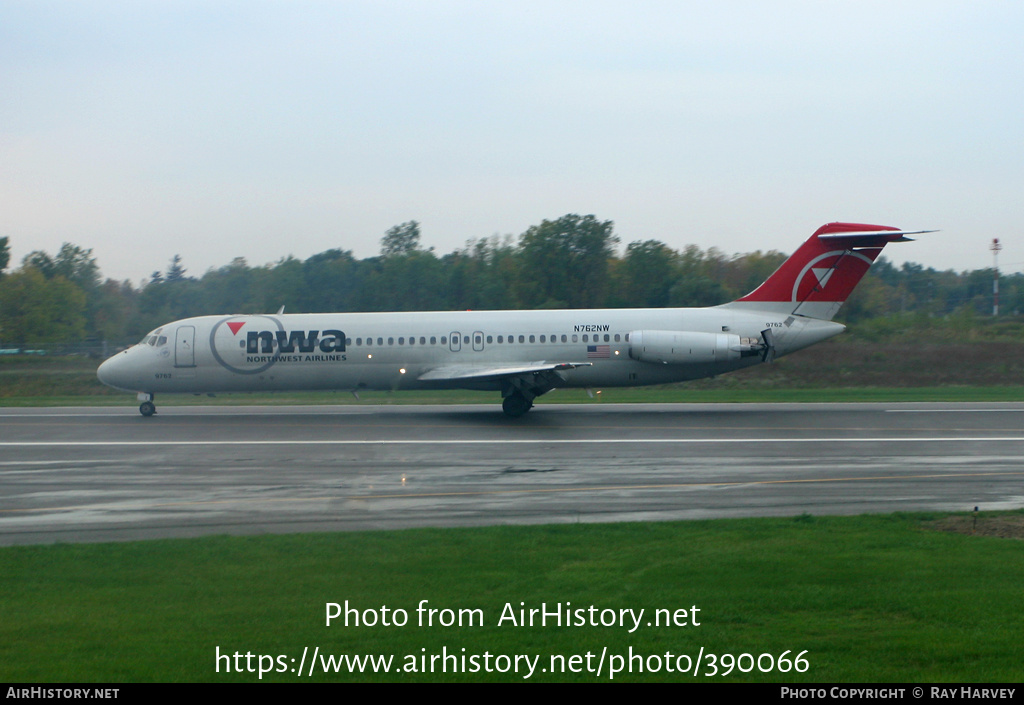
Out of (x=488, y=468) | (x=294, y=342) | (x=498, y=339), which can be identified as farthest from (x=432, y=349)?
(x=488, y=468)

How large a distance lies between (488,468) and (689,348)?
1101 cm

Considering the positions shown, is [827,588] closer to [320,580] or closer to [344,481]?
[320,580]

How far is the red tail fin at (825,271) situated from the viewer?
26.7m

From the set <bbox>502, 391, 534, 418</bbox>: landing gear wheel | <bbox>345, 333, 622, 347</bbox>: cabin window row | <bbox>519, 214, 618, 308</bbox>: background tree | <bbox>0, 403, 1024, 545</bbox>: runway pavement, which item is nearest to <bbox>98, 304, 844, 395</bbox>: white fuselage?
<bbox>345, 333, 622, 347</bbox>: cabin window row

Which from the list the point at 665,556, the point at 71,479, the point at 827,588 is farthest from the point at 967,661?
the point at 71,479

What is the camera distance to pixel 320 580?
861 cm

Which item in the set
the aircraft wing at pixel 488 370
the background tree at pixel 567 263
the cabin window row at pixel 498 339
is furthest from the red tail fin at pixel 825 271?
the background tree at pixel 567 263

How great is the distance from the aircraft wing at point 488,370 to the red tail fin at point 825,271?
262 inches

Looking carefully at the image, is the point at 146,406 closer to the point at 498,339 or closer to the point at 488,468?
the point at 498,339

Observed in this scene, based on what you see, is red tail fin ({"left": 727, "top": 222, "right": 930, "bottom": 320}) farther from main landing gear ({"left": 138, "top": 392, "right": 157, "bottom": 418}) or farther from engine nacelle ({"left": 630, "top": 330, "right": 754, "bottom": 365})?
main landing gear ({"left": 138, "top": 392, "right": 157, "bottom": 418})

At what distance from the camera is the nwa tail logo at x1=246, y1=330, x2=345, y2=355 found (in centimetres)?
2788

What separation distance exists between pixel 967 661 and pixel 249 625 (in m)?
5.37

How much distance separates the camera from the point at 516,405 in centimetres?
2591

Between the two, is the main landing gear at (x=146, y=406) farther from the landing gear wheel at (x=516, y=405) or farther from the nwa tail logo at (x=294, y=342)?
the landing gear wheel at (x=516, y=405)
